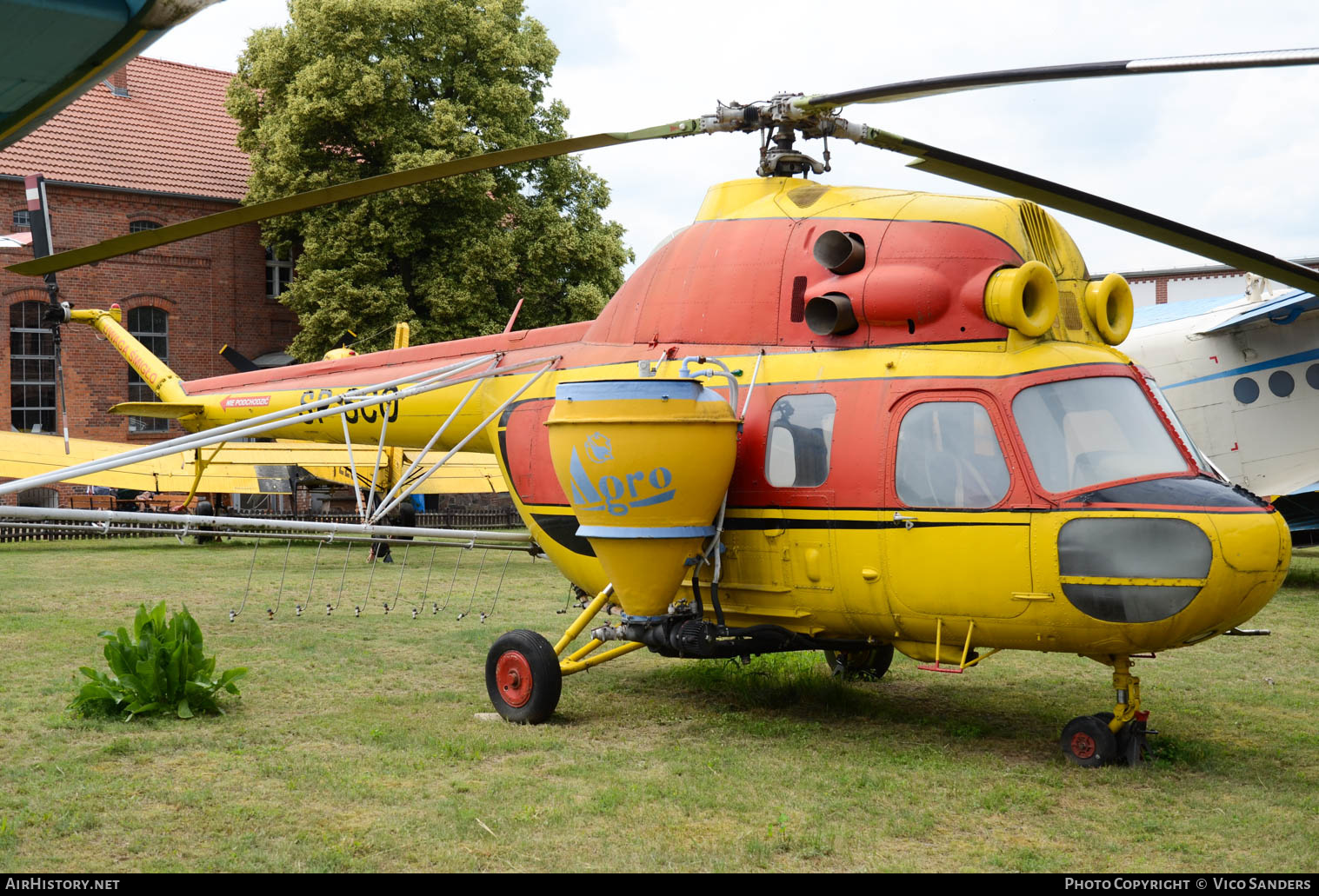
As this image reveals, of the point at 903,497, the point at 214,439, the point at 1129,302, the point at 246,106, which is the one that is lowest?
the point at 903,497

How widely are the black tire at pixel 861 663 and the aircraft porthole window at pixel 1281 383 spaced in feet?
27.5

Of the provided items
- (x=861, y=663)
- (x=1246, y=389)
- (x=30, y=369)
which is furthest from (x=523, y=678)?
(x=30, y=369)

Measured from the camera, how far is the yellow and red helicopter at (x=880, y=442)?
6.38 meters

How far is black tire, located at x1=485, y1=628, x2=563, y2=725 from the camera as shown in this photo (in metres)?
8.00

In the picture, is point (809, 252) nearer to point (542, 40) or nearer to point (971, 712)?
point (971, 712)

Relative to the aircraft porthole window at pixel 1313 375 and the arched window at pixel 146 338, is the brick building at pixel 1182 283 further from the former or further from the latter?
the arched window at pixel 146 338

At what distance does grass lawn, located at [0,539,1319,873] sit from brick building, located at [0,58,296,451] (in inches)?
834

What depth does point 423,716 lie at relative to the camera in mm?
A: 8219

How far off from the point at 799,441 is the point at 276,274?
28.7 m

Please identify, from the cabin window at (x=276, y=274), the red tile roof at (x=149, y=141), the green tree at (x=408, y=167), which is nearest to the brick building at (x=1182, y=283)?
the green tree at (x=408, y=167)

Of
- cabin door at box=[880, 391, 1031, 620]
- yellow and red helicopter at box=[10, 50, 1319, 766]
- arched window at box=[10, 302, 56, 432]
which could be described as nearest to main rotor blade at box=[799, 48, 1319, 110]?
yellow and red helicopter at box=[10, 50, 1319, 766]

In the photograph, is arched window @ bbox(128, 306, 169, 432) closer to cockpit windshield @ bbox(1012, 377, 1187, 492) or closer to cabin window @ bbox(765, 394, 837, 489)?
cabin window @ bbox(765, 394, 837, 489)

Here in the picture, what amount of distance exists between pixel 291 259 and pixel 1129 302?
29296 mm

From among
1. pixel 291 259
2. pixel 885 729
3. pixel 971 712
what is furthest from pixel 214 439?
pixel 291 259
